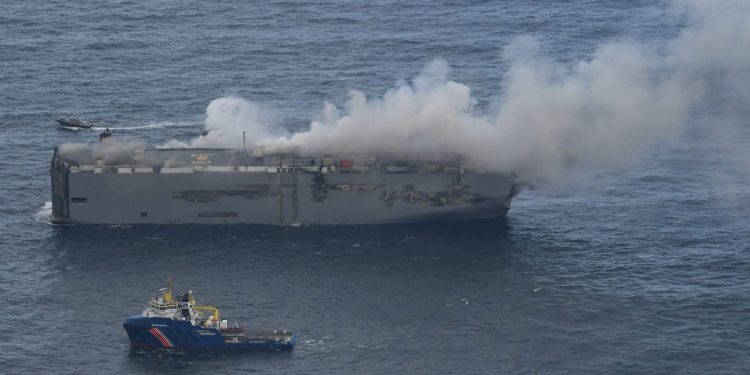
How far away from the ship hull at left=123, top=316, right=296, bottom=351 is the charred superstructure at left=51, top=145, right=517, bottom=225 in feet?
121

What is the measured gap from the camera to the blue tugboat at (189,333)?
15425 cm

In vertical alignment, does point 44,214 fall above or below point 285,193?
below

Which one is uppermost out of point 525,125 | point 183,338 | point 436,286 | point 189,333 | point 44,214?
point 525,125

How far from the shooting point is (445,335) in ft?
514

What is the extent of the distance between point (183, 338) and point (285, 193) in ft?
126

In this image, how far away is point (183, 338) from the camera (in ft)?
509

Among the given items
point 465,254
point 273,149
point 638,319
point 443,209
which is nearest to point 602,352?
point 638,319

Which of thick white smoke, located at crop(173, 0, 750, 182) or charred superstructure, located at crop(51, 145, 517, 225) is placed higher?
thick white smoke, located at crop(173, 0, 750, 182)

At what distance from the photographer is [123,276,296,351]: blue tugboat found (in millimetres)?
154250

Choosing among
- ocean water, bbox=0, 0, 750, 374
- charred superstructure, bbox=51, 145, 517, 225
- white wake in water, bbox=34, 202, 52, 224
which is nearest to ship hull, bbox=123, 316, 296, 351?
ocean water, bbox=0, 0, 750, 374

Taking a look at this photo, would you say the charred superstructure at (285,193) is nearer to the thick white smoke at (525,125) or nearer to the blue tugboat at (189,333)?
the thick white smoke at (525,125)

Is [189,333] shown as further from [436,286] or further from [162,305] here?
[436,286]

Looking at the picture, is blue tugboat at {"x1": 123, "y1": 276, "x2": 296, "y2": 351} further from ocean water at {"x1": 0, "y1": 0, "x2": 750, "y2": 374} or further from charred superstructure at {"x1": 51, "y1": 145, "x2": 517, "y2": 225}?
charred superstructure at {"x1": 51, "y1": 145, "x2": 517, "y2": 225}

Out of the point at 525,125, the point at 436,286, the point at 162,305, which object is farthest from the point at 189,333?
the point at 525,125
